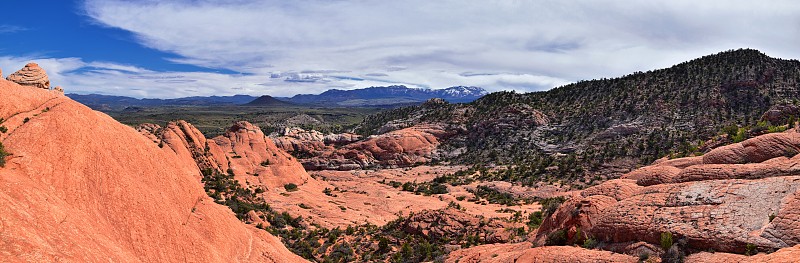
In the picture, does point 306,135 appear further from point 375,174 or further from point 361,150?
point 375,174

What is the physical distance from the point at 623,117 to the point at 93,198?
105462 millimetres

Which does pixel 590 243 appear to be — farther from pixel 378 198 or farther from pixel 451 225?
pixel 378 198

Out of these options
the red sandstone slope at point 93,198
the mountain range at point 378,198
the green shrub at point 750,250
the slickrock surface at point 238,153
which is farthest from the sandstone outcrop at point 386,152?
the green shrub at point 750,250

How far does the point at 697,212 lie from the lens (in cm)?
1745

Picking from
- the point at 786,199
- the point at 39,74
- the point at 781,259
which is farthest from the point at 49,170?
the point at 786,199

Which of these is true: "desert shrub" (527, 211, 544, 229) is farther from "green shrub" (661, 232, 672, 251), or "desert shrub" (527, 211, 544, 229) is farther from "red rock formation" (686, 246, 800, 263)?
"red rock formation" (686, 246, 800, 263)

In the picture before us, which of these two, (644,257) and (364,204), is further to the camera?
(364,204)

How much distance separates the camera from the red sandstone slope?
44.9 feet

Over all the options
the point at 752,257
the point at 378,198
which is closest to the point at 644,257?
the point at 752,257

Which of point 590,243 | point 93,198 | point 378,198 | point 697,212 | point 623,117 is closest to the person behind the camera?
point 697,212

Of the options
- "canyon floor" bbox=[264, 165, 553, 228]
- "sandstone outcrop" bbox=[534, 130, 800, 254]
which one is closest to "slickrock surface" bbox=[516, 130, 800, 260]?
"sandstone outcrop" bbox=[534, 130, 800, 254]

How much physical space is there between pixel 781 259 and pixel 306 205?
137 ft

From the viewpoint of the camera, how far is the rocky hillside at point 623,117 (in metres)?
78.4

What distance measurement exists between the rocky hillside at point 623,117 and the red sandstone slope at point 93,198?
62.9 m
